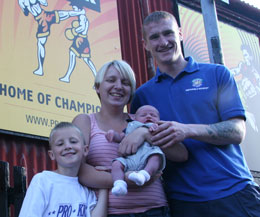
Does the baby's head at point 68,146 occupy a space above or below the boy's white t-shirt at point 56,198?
above

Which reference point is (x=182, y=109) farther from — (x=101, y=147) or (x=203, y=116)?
(x=101, y=147)

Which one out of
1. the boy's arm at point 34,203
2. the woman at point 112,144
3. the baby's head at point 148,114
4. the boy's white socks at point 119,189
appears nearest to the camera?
the boy's white socks at point 119,189

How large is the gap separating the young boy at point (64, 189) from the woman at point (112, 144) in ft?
0.20

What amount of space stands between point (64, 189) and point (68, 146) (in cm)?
25

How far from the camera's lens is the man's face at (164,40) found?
3105 mm

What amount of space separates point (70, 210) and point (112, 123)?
620mm

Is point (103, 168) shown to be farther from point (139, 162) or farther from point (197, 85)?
point (197, 85)

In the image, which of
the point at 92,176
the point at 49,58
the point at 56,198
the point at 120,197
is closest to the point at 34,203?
the point at 56,198

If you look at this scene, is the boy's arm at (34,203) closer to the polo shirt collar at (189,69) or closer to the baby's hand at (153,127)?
the baby's hand at (153,127)

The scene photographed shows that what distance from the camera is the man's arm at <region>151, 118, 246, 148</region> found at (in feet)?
8.79

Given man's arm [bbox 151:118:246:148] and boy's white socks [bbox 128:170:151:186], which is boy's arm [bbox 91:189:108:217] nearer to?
boy's white socks [bbox 128:170:151:186]

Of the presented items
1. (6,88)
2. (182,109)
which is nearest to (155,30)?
(182,109)

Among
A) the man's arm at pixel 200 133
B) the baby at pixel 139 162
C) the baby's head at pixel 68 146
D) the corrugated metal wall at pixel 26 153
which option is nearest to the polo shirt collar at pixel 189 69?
the baby at pixel 139 162

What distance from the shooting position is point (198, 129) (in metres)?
2.74
